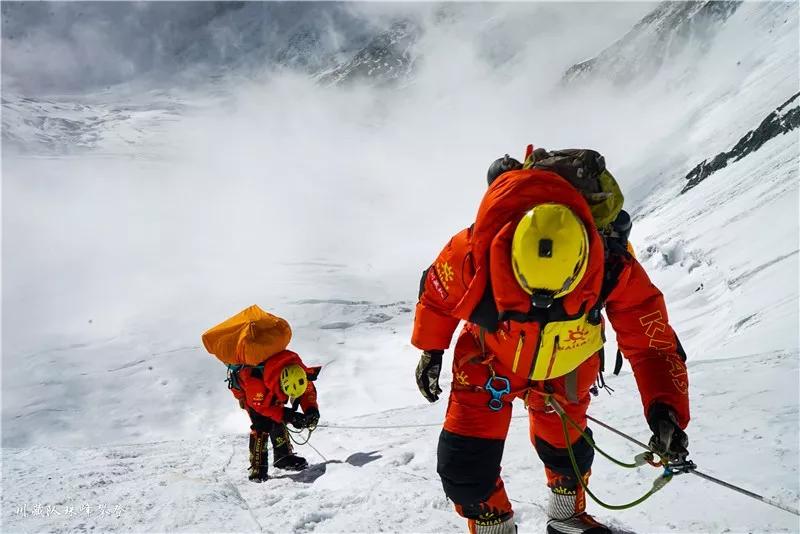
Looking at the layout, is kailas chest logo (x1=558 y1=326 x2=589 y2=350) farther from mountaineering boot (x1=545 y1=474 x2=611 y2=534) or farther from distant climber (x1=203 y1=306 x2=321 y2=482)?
distant climber (x1=203 y1=306 x2=321 y2=482)

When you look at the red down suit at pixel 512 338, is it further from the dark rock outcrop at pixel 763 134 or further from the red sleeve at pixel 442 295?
the dark rock outcrop at pixel 763 134

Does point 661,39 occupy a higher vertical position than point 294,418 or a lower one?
higher

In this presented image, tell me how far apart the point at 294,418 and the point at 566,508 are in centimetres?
322

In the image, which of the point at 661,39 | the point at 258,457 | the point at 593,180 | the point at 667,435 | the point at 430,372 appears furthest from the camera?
the point at 661,39

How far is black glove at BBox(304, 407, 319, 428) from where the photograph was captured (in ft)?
17.1

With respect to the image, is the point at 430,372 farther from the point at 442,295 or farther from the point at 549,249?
the point at 549,249

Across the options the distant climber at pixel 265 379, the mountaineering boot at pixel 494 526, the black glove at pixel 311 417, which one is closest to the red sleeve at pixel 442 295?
the mountaineering boot at pixel 494 526

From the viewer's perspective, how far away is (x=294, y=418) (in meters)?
5.25

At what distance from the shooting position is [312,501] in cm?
339

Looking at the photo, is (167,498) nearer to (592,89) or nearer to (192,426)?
(192,426)

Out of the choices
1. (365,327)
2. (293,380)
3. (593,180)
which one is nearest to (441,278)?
(593,180)

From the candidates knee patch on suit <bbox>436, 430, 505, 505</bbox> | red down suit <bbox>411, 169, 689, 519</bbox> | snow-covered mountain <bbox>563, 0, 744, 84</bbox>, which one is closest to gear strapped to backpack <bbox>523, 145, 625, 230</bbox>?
red down suit <bbox>411, 169, 689, 519</bbox>

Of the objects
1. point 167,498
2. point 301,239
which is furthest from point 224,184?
point 167,498

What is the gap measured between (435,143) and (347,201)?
71910 millimetres
